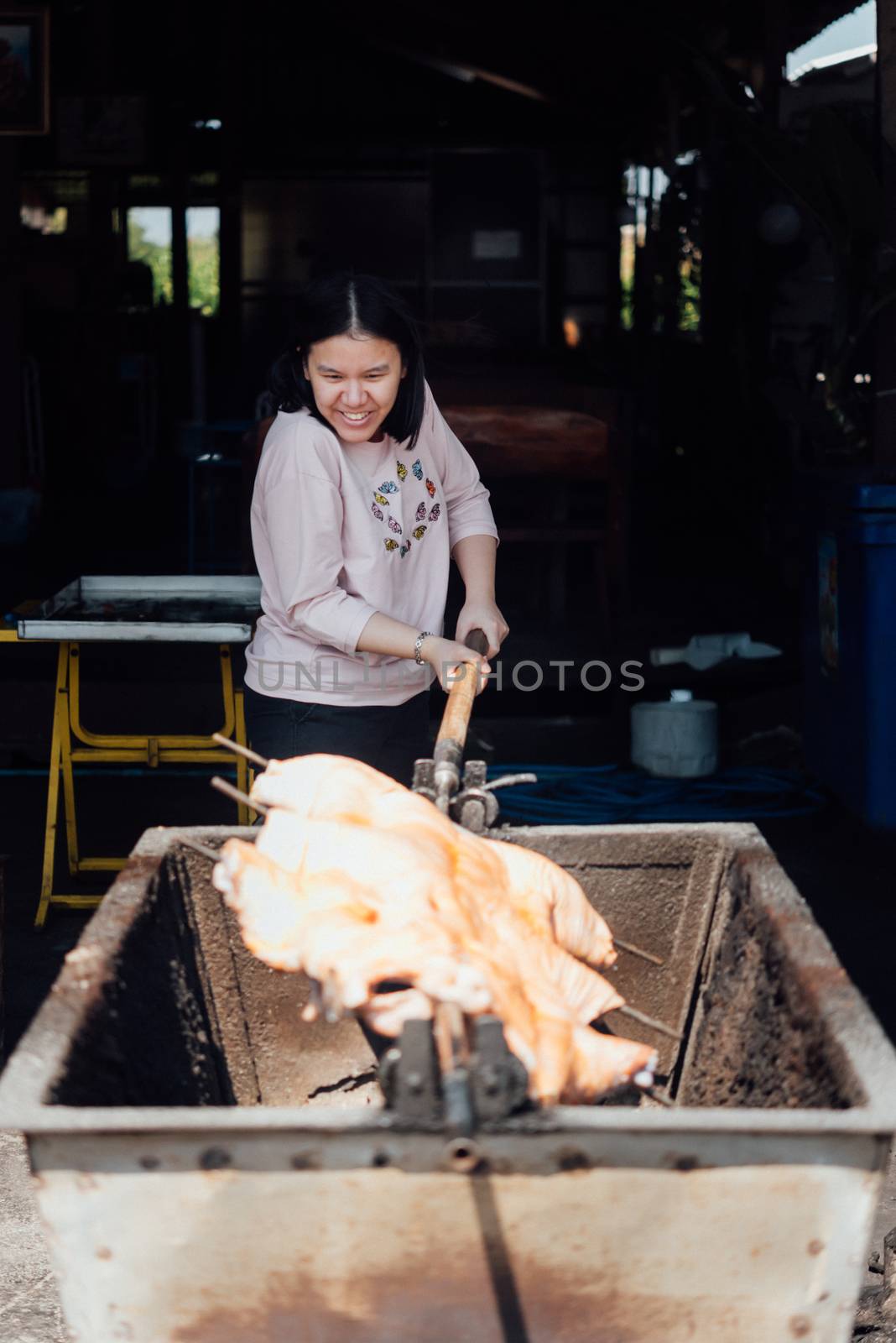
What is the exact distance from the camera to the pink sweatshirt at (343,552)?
2.85 meters

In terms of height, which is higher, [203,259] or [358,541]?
[203,259]

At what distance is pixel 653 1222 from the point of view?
1.67m

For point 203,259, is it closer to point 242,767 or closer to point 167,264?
point 167,264

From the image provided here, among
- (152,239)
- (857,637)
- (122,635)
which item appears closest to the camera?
(122,635)

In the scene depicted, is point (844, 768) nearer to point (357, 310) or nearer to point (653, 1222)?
point (357, 310)

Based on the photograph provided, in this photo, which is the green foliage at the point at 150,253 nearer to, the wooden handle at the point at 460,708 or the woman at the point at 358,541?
the woman at the point at 358,541

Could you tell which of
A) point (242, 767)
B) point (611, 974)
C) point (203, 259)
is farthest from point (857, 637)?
point (203, 259)

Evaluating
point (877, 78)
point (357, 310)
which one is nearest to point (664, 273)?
point (877, 78)

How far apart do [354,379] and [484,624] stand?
541 mm

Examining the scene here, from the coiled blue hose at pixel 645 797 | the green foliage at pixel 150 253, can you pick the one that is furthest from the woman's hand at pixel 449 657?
the green foliage at pixel 150 253

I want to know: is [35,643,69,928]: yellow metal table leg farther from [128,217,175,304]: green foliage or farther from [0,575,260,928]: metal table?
[128,217,175,304]: green foliage

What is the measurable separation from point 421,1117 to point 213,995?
41.9 inches

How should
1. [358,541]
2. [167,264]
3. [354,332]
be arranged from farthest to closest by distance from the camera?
[167,264] < [358,541] < [354,332]

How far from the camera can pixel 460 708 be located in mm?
2553
